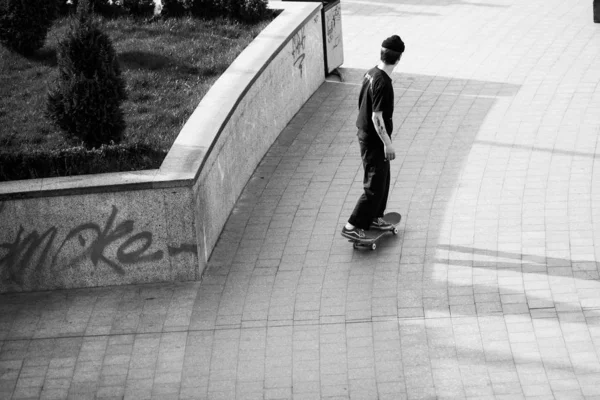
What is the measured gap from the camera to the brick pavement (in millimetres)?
7941

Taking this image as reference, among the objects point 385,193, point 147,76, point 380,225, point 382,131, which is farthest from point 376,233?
point 147,76

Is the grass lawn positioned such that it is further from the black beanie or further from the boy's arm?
the black beanie

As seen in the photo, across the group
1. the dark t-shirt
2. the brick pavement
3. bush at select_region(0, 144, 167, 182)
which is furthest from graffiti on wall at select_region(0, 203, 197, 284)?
the dark t-shirt

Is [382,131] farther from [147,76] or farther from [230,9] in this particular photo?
[230,9]

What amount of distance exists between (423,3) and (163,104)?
8564 millimetres

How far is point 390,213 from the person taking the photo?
33.4 ft

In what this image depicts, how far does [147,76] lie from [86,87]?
8.37 ft

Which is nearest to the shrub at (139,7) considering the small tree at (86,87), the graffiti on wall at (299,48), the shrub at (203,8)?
the shrub at (203,8)

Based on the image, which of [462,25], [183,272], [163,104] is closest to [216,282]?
[183,272]

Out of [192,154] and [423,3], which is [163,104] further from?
[423,3]

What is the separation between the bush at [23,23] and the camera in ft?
42.9

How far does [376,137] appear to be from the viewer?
955 centimetres

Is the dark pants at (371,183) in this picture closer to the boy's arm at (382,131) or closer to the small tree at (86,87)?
the boy's arm at (382,131)

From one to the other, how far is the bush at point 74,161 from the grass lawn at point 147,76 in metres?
0.18
